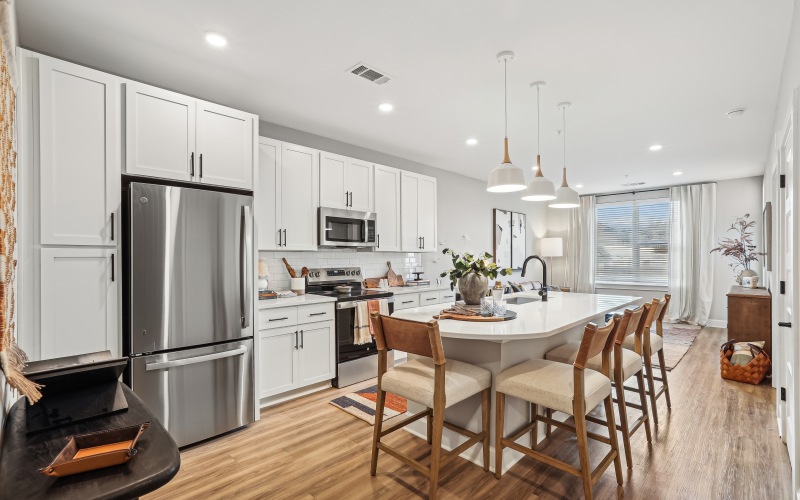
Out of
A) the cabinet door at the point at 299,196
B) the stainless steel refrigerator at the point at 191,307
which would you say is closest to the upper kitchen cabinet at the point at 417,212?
the cabinet door at the point at 299,196

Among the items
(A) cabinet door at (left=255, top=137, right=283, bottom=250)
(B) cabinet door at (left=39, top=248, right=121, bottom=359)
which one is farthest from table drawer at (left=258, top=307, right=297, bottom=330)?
(B) cabinet door at (left=39, top=248, right=121, bottom=359)

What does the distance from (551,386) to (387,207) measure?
3158 mm

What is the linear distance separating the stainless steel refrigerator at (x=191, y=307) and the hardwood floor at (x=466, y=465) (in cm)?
29

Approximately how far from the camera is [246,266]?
2947 millimetres

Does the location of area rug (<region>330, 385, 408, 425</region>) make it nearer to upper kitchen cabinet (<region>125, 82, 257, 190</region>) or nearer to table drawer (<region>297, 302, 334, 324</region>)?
table drawer (<region>297, 302, 334, 324</region>)

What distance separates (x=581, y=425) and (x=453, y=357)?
32.8 inches

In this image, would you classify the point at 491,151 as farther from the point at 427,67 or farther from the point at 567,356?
the point at 567,356

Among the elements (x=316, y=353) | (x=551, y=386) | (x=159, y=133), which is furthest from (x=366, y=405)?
(x=159, y=133)

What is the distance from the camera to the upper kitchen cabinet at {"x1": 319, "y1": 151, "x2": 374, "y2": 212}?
13.4ft

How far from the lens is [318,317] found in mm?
3619

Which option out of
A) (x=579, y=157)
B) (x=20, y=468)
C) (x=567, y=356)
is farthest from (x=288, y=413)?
(x=579, y=157)

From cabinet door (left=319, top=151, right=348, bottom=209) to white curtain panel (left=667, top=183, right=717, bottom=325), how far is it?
6.49m

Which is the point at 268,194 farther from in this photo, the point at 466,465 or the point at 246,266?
the point at 466,465

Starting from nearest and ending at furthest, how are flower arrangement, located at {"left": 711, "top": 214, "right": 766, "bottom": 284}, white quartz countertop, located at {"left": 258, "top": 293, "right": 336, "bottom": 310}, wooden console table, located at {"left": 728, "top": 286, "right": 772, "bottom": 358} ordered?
1. white quartz countertop, located at {"left": 258, "top": 293, "right": 336, "bottom": 310}
2. wooden console table, located at {"left": 728, "top": 286, "right": 772, "bottom": 358}
3. flower arrangement, located at {"left": 711, "top": 214, "right": 766, "bottom": 284}
